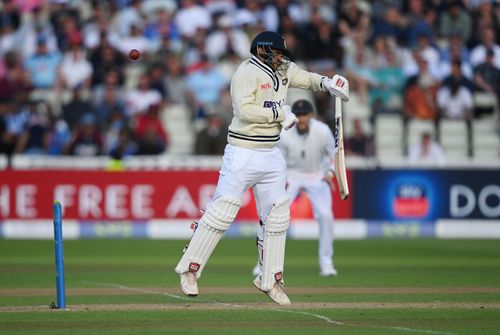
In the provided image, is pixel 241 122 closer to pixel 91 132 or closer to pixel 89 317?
pixel 89 317

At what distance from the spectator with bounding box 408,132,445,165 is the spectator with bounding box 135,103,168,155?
14.1 feet

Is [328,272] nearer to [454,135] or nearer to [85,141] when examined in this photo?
[85,141]

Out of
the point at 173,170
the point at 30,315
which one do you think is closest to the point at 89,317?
the point at 30,315

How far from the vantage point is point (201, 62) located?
73.6 feet

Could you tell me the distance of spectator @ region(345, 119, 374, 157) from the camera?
70.0ft

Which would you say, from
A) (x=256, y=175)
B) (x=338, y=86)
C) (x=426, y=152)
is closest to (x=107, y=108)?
(x=426, y=152)

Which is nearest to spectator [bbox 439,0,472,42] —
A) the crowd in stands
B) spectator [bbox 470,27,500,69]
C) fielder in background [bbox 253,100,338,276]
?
the crowd in stands

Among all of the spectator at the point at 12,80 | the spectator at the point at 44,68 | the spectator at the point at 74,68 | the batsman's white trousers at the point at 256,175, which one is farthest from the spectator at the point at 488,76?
the batsman's white trousers at the point at 256,175

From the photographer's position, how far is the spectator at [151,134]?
21.4 meters

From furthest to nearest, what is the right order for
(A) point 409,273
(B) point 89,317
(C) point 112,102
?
(C) point 112,102
(A) point 409,273
(B) point 89,317

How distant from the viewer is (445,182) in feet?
67.8

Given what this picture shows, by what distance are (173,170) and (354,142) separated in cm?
318

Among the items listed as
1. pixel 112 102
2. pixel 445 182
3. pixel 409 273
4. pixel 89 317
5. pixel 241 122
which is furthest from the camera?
pixel 112 102

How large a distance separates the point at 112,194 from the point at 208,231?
34.0 ft
